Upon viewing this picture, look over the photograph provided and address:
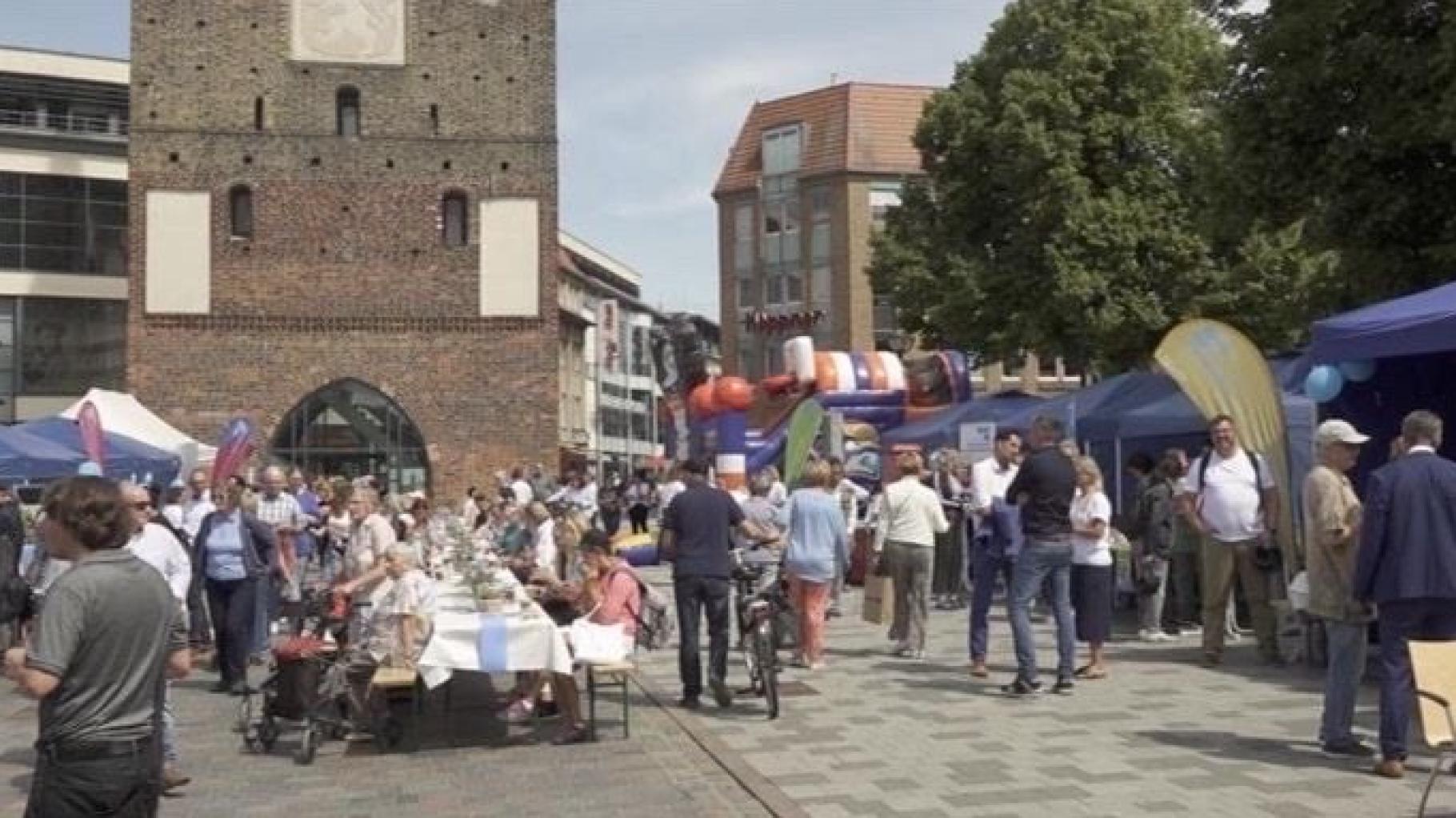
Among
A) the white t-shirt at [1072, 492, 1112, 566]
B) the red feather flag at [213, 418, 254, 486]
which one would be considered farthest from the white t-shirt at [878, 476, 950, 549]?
the red feather flag at [213, 418, 254, 486]

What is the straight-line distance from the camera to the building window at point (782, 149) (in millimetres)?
68750

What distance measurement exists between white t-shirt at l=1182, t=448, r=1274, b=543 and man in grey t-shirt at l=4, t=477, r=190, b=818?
928 cm

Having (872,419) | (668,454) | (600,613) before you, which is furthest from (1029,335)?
(600,613)

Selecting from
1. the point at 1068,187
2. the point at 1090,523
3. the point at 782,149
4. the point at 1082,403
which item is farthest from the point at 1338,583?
the point at 782,149

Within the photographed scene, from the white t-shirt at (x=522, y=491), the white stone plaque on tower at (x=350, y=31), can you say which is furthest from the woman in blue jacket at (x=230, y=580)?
the white stone plaque on tower at (x=350, y=31)

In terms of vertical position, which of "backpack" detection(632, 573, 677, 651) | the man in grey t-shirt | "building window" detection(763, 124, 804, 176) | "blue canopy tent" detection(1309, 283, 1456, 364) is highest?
"building window" detection(763, 124, 804, 176)

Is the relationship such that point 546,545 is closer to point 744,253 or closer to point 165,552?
point 165,552

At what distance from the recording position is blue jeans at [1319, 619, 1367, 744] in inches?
331

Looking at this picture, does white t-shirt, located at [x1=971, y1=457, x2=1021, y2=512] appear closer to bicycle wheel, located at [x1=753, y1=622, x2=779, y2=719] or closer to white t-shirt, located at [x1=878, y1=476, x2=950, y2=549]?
white t-shirt, located at [x1=878, y1=476, x2=950, y2=549]

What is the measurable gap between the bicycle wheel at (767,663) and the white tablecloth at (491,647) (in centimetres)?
146

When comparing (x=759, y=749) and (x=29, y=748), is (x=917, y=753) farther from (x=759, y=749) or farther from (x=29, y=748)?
(x=29, y=748)

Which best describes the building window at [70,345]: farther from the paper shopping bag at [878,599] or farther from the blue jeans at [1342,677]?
the blue jeans at [1342,677]

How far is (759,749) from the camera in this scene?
372 inches

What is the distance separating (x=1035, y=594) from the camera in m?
11.0
